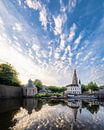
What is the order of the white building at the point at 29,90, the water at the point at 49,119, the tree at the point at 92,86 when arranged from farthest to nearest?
the tree at the point at 92,86, the white building at the point at 29,90, the water at the point at 49,119

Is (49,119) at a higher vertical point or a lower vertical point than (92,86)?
lower

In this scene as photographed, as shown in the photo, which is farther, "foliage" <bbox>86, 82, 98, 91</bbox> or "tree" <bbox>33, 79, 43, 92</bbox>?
"foliage" <bbox>86, 82, 98, 91</bbox>

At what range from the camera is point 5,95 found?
6103 cm

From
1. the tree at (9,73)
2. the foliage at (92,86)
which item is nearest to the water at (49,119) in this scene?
the tree at (9,73)

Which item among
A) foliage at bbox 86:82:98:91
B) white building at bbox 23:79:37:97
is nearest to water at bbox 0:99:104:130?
white building at bbox 23:79:37:97

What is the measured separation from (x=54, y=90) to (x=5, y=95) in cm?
10304

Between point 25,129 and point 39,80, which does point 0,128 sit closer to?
point 25,129

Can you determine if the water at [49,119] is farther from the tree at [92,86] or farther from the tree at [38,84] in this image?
the tree at [92,86]

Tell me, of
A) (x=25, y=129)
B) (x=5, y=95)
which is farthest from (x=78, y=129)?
(x=5, y=95)

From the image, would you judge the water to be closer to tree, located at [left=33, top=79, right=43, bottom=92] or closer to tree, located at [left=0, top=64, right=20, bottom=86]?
tree, located at [left=0, top=64, right=20, bottom=86]

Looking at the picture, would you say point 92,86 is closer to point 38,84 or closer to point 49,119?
point 38,84

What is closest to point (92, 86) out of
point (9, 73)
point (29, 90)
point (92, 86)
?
point (92, 86)

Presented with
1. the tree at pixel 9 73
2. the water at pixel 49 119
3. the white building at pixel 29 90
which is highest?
the tree at pixel 9 73

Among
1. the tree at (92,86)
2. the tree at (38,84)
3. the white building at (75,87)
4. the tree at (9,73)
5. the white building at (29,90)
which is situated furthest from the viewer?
the white building at (75,87)
